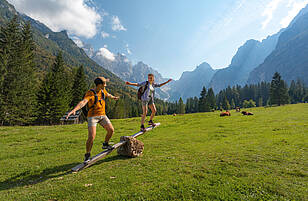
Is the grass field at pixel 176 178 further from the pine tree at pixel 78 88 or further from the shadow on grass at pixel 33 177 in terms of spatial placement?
the pine tree at pixel 78 88

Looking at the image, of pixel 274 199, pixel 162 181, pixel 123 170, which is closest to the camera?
pixel 274 199

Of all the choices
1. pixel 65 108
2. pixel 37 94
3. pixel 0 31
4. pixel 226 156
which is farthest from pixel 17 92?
pixel 226 156

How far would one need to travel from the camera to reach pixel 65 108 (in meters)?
44.4

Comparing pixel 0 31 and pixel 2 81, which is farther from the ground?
pixel 0 31

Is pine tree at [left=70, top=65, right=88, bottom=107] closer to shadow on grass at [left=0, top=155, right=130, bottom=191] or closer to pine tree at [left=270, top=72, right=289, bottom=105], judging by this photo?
shadow on grass at [left=0, top=155, right=130, bottom=191]

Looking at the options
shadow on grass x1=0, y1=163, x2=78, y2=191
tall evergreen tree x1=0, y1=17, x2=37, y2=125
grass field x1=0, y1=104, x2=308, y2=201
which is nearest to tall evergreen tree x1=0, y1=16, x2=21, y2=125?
tall evergreen tree x1=0, y1=17, x2=37, y2=125

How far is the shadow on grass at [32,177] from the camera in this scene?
16.9 ft

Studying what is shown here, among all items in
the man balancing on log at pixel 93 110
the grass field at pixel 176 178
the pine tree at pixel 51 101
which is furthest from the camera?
the pine tree at pixel 51 101

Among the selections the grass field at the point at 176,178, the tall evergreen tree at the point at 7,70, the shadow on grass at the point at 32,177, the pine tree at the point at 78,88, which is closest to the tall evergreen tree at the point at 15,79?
the tall evergreen tree at the point at 7,70

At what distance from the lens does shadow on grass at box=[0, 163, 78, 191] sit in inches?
202

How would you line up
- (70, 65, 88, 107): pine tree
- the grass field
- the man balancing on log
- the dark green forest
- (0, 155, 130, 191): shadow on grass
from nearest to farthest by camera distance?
1. the grass field
2. (0, 155, 130, 191): shadow on grass
3. the man balancing on log
4. the dark green forest
5. (70, 65, 88, 107): pine tree

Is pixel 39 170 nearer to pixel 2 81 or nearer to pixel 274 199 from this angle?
pixel 274 199

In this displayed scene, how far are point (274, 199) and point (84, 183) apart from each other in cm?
534

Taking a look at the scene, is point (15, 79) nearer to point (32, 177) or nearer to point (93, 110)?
point (32, 177)
